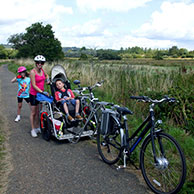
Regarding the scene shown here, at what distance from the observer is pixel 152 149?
3.74 metres

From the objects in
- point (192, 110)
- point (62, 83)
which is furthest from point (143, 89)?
point (62, 83)

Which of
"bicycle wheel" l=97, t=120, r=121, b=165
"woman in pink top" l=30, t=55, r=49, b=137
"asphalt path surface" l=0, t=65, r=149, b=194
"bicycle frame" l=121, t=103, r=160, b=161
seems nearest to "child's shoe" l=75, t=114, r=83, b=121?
"asphalt path surface" l=0, t=65, r=149, b=194

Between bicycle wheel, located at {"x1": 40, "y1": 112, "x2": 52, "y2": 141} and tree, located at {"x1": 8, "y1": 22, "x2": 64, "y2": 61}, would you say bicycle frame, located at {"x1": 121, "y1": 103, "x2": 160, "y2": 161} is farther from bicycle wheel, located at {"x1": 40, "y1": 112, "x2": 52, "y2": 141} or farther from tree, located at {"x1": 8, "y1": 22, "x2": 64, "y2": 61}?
tree, located at {"x1": 8, "y1": 22, "x2": 64, "y2": 61}

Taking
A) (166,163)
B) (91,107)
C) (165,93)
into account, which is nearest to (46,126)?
(91,107)

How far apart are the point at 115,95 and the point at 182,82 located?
113 inches

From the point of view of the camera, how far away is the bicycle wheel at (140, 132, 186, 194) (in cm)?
339

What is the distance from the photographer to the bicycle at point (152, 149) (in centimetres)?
348

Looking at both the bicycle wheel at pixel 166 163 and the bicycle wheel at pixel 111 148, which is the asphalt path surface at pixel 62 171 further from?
the bicycle wheel at pixel 166 163

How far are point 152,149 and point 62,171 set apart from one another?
169cm

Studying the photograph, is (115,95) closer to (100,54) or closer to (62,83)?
(62,83)

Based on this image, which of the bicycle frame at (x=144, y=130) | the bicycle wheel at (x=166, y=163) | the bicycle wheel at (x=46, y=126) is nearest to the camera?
the bicycle wheel at (x=166, y=163)

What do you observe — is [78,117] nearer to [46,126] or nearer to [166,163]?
[46,126]

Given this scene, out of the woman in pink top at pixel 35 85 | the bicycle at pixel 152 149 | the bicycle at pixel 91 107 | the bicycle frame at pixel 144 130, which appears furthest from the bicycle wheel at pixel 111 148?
the woman in pink top at pixel 35 85

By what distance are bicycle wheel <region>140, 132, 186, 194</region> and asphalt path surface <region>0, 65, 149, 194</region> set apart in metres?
0.25
